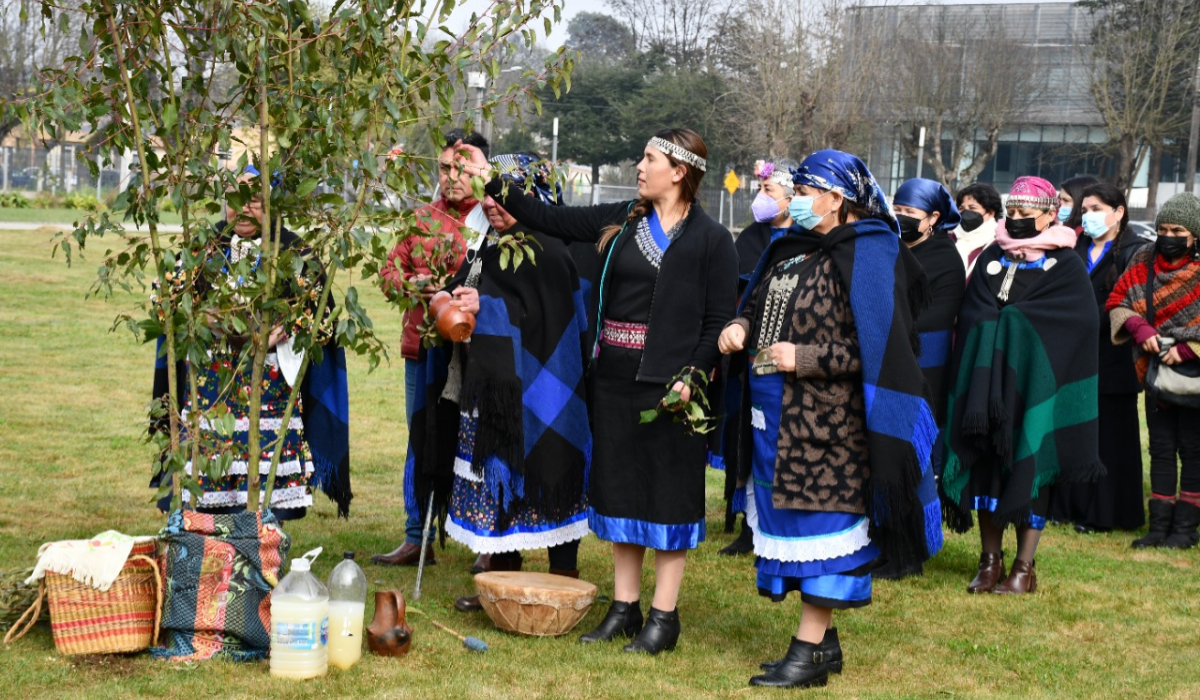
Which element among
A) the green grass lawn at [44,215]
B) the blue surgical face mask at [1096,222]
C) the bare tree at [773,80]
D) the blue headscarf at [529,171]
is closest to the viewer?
the blue headscarf at [529,171]

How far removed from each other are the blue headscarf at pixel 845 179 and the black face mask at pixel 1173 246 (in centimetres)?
333

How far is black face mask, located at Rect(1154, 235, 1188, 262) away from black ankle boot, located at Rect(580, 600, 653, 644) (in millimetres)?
3949

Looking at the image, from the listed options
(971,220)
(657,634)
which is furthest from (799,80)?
(657,634)

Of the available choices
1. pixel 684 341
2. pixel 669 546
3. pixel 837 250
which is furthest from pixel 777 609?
pixel 837 250

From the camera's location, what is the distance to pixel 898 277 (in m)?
4.65

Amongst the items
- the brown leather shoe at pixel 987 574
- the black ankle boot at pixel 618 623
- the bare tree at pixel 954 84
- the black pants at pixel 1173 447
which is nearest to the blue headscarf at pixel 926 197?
the brown leather shoe at pixel 987 574

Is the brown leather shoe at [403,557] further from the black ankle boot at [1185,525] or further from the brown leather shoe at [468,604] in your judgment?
the black ankle boot at [1185,525]

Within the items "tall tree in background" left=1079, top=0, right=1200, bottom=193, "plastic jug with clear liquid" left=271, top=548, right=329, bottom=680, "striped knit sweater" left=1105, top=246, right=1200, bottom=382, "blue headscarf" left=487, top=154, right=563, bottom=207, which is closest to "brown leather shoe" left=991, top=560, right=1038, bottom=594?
"striped knit sweater" left=1105, top=246, right=1200, bottom=382

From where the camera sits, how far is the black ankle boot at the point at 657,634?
5031mm

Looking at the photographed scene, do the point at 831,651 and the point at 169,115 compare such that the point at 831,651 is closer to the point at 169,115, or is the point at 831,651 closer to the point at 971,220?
the point at 169,115

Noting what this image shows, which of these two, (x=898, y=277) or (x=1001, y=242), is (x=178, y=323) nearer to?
(x=898, y=277)

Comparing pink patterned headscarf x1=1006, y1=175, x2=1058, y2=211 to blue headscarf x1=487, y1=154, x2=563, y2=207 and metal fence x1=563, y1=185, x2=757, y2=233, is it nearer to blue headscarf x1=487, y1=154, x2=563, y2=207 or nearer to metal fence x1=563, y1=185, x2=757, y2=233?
blue headscarf x1=487, y1=154, x2=563, y2=207

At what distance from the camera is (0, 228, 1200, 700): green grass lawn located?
4.56 metres

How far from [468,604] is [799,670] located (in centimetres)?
153
